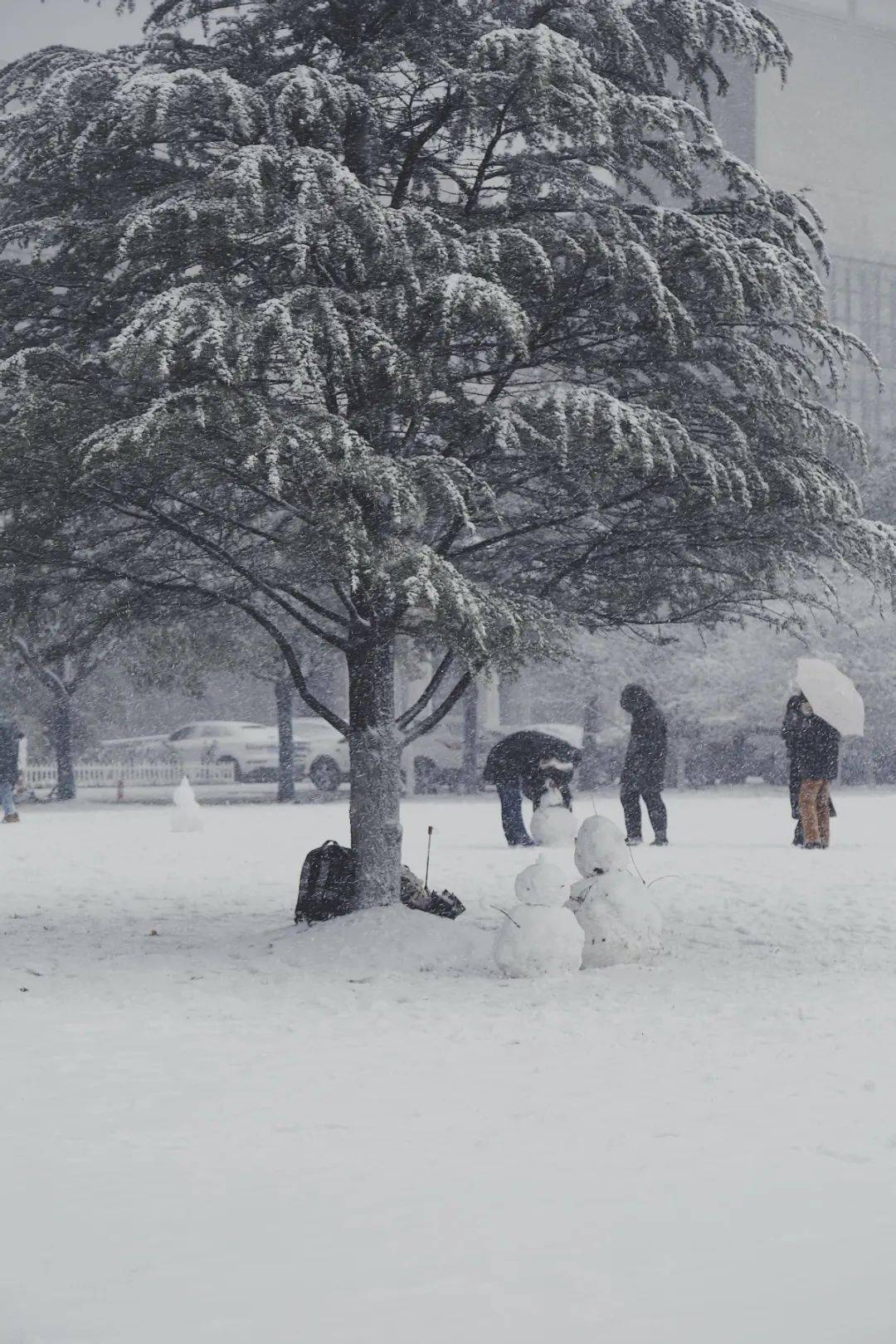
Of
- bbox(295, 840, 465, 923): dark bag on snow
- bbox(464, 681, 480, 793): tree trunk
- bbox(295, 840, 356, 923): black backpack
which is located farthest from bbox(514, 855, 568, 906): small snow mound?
bbox(464, 681, 480, 793): tree trunk

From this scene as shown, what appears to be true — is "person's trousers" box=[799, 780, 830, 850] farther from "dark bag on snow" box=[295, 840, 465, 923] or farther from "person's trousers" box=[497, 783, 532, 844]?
"dark bag on snow" box=[295, 840, 465, 923]

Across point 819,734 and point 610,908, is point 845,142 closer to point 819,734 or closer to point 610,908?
point 819,734

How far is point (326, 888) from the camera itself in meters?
11.0

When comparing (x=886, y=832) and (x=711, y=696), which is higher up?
(x=711, y=696)

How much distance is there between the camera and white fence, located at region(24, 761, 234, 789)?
33.5 metres

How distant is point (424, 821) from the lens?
23297mm

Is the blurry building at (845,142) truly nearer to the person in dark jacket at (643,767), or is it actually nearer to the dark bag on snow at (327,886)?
the person in dark jacket at (643,767)

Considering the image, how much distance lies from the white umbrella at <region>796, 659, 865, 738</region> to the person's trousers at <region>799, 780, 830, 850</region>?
2.36 feet

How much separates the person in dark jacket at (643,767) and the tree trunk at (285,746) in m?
10.2

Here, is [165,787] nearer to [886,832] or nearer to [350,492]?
[886,832]

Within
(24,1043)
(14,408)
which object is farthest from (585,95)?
(24,1043)

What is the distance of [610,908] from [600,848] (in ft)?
1.29

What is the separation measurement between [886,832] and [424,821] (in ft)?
21.4

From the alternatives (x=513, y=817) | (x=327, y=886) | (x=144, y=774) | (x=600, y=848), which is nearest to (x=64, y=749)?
(x=144, y=774)
